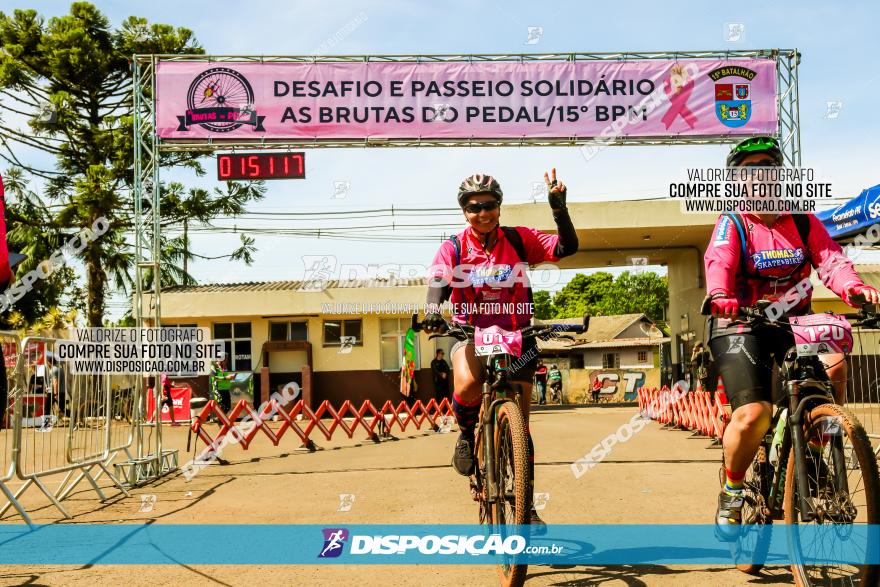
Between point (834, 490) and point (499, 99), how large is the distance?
8.74 m

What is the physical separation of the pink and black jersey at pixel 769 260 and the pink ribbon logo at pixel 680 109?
7.38 m

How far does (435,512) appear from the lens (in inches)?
254

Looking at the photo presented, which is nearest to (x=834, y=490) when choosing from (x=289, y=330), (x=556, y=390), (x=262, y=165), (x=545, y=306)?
(x=262, y=165)

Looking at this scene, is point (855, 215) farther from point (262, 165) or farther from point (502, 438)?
point (502, 438)

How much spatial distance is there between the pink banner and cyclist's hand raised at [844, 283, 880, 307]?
299 inches

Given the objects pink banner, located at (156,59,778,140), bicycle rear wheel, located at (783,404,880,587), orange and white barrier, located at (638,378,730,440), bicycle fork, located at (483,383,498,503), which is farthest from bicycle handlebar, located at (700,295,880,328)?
pink banner, located at (156,59,778,140)

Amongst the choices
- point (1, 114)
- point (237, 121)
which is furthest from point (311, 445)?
point (1, 114)

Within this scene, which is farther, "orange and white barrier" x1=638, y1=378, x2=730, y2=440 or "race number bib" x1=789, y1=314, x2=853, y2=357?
"orange and white barrier" x1=638, y1=378, x2=730, y2=440

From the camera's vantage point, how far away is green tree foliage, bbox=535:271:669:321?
280 ft

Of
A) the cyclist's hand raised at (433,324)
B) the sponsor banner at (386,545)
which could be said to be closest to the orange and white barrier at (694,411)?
the sponsor banner at (386,545)

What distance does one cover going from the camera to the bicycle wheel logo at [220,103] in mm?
11031

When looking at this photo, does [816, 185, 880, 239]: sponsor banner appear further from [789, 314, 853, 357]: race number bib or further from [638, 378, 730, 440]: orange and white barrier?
[789, 314, 853, 357]: race number bib

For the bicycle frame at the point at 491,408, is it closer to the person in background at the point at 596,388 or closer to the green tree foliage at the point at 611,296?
the person in background at the point at 596,388

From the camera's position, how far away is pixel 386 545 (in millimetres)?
5297
